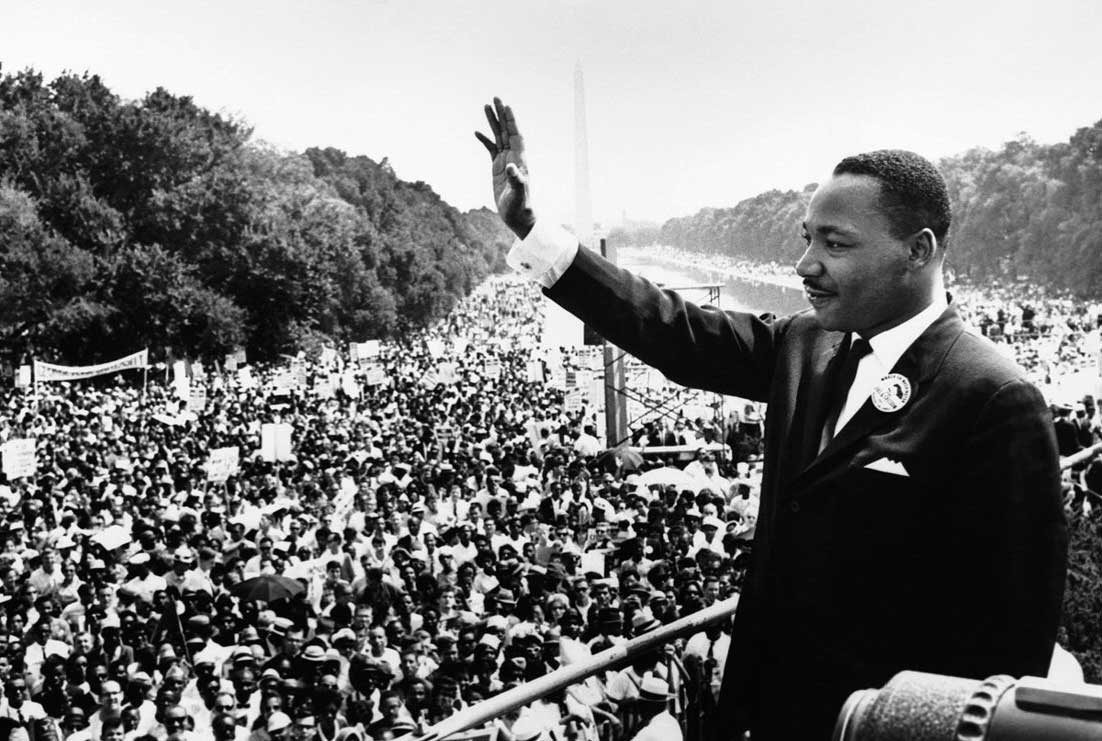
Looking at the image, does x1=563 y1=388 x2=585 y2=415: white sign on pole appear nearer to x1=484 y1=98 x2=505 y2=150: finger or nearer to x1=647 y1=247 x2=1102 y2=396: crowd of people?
x1=647 y1=247 x2=1102 y2=396: crowd of people

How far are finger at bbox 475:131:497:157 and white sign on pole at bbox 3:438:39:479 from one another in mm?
14164

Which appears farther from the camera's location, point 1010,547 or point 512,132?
point 512,132

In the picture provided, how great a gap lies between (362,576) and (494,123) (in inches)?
351

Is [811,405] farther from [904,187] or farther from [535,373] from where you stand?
[535,373]

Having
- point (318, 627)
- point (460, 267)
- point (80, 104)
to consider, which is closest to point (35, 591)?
point (318, 627)

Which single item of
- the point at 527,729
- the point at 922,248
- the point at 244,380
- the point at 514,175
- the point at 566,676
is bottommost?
the point at 244,380

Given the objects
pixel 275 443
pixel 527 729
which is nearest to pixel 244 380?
pixel 275 443

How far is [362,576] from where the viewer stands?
10680 mm

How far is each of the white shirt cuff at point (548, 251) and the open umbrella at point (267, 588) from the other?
315 inches

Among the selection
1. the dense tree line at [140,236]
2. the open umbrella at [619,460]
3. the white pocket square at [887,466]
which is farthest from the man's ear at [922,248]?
the dense tree line at [140,236]

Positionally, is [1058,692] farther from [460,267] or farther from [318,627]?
[460,267]

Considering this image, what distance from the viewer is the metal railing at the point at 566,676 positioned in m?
2.13

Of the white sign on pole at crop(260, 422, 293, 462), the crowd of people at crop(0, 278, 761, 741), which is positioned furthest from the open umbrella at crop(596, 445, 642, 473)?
the white sign on pole at crop(260, 422, 293, 462)

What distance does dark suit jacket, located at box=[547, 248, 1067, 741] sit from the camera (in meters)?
1.77
